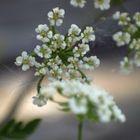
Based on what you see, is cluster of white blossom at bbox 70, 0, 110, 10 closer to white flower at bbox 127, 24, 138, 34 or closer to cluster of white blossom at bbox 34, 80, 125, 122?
white flower at bbox 127, 24, 138, 34

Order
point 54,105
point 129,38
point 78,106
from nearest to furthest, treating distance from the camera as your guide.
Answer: point 78,106
point 129,38
point 54,105

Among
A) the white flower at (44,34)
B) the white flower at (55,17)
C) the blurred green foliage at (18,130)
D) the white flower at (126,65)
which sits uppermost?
the white flower at (55,17)

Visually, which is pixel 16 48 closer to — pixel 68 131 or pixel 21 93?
pixel 68 131

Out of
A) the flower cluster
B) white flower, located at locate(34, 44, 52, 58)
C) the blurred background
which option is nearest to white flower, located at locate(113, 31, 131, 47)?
the flower cluster

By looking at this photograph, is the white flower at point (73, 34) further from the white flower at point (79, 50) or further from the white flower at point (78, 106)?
the white flower at point (78, 106)

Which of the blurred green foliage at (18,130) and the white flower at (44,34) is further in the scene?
the white flower at (44,34)

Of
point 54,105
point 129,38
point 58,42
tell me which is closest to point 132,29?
point 129,38

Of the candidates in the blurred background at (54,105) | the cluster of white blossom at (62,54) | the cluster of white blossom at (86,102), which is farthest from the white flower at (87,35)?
the blurred background at (54,105)

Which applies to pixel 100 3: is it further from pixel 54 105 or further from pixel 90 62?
pixel 54 105
